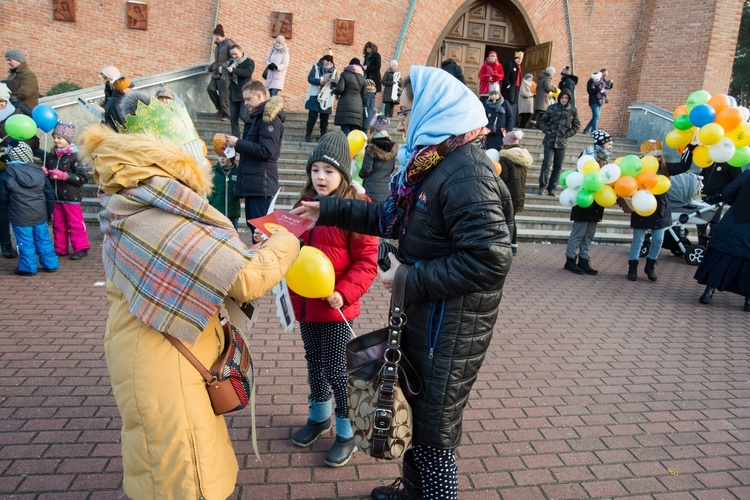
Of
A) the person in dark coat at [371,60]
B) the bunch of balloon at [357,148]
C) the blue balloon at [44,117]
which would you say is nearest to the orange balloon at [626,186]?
the bunch of balloon at [357,148]

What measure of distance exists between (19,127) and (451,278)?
6119 mm

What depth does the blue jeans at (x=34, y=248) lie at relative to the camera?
5852mm

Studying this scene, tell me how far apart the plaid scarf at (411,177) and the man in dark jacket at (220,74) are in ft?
34.9

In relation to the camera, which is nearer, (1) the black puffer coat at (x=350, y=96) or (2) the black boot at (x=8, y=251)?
(2) the black boot at (x=8, y=251)

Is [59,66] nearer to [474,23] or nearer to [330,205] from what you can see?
[474,23]

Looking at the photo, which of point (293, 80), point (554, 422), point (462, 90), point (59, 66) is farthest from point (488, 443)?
point (59, 66)

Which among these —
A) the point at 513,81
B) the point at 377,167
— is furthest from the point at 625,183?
the point at 513,81

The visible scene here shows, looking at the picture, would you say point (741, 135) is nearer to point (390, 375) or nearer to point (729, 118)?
point (729, 118)

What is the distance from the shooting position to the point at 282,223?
2385 mm

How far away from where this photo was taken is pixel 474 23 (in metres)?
17.0

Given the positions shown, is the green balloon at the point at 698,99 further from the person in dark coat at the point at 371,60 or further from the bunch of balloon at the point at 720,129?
the person in dark coat at the point at 371,60

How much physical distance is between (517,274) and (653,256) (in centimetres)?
219

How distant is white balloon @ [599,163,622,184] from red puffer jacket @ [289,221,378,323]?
217 inches

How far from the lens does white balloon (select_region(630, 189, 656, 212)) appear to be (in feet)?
22.5
